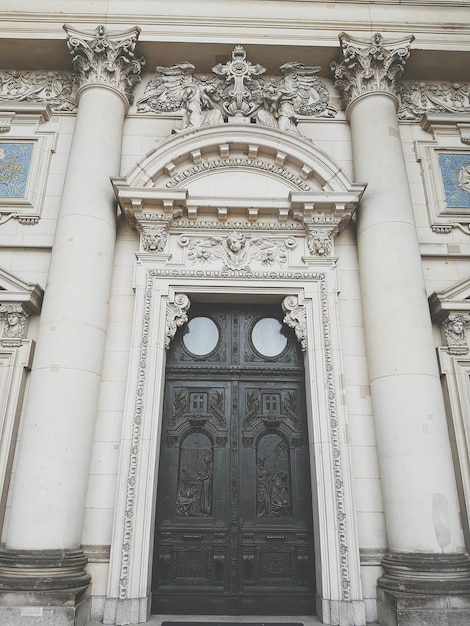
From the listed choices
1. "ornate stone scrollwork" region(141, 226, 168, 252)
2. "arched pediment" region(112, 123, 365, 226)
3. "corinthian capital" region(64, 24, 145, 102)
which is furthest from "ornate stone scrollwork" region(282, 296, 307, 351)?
"corinthian capital" region(64, 24, 145, 102)

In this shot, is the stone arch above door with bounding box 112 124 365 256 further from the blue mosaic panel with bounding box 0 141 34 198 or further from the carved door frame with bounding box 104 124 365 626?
the blue mosaic panel with bounding box 0 141 34 198

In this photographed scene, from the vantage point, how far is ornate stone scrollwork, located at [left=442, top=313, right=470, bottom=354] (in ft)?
23.6

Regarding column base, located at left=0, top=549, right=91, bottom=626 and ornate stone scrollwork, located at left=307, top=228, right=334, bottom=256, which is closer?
column base, located at left=0, top=549, right=91, bottom=626

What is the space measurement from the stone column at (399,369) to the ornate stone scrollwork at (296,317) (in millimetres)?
942

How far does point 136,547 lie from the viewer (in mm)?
6094

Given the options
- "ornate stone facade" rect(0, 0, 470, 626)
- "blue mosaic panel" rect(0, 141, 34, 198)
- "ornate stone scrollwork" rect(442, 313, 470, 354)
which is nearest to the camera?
"ornate stone facade" rect(0, 0, 470, 626)

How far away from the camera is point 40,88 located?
30.1ft

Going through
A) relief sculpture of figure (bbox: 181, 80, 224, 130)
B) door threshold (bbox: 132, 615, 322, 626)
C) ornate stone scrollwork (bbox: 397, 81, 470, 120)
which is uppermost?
ornate stone scrollwork (bbox: 397, 81, 470, 120)

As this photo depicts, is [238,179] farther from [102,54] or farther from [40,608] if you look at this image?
[40,608]

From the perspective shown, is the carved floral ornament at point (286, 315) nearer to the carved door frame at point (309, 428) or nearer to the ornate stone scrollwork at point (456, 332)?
the carved door frame at point (309, 428)

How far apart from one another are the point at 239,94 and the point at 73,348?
5341mm

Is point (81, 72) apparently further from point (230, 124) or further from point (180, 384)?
point (180, 384)

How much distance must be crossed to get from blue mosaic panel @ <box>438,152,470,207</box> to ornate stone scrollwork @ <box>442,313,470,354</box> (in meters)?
2.21

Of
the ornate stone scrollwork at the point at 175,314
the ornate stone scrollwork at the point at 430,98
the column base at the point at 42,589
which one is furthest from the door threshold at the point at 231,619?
the ornate stone scrollwork at the point at 430,98
